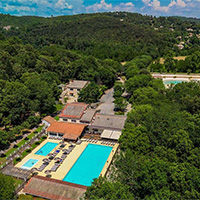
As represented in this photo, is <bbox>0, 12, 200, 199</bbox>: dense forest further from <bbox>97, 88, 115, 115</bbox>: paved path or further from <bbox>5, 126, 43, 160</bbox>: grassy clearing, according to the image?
<bbox>97, 88, 115, 115</bbox>: paved path

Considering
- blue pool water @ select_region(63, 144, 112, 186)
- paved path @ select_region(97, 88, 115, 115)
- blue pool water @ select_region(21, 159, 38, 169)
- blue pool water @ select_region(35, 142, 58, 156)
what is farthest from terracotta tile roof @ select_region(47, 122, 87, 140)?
paved path @ select_region(97, 88, 115, 115)

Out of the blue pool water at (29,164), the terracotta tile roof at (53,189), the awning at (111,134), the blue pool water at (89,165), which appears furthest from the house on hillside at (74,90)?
the terracotta tile roof at (53,189)

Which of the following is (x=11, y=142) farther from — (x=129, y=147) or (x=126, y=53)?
(x=126, y=53)

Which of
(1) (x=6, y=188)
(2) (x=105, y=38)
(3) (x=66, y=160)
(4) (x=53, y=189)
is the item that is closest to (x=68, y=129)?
(3) (x=66, y=160)

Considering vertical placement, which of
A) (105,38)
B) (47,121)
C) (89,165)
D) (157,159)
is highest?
(105,38)

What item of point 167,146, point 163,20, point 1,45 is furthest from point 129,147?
point 163,20

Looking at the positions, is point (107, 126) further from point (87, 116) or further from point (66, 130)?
point (66, 130)
